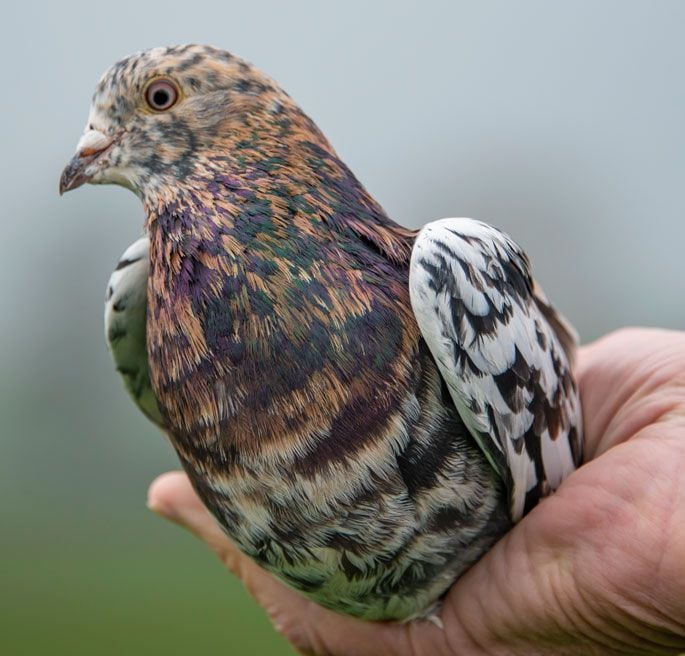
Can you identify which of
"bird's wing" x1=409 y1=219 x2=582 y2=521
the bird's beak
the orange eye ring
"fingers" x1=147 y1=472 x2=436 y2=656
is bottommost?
"fingers" x1=147 y1=472 x2=436 y2=656

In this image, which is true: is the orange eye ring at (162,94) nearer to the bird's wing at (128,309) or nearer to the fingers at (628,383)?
the bird's wing at (128,309)

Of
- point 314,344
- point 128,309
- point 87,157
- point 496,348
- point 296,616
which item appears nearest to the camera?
point 314,344

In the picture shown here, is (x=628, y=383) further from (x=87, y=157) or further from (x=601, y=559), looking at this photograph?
(x=87, y=157)

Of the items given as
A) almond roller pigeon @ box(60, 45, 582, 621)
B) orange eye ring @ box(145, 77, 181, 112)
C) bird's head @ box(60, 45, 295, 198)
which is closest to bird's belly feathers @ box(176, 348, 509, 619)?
almond roller pigeon @ box(60, 45, 582, 621)

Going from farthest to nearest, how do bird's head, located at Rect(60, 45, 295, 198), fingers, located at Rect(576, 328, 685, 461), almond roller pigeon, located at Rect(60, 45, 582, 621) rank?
fingers, located at Rect(576, 328, 685, 461), bird's head, located at Rect(60, 45, 295, 198), almond roller pigeon, located at Rect(60, 45, 582, 621)

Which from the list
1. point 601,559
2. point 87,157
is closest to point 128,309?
point 87,157

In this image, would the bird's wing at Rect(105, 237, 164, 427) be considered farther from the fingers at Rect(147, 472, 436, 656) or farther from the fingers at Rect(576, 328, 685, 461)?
the fingers at Rect(576, 328, 685, 461)
